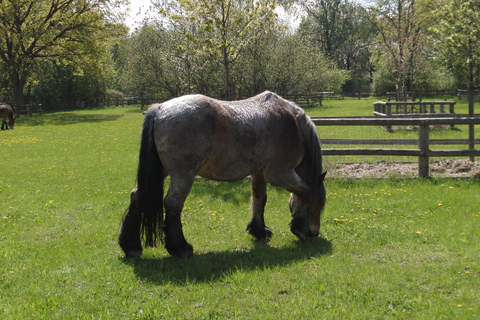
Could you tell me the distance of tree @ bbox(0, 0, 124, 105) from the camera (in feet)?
103

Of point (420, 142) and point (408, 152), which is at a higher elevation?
point (420, 142)

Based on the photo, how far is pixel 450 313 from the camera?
11.2ft

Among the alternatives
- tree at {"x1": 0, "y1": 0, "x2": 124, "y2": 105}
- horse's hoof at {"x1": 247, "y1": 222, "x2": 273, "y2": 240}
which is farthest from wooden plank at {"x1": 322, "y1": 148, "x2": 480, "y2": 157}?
tree at {"x1": 0, "y1": 0, "x2": 124, "y2": 105}

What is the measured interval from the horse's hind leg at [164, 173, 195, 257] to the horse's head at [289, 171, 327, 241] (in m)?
1.52

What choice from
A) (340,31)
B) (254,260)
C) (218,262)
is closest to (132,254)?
(218,262)

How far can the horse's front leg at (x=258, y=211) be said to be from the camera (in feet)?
18.8

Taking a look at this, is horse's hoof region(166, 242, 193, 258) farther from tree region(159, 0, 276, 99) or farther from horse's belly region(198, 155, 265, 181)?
tree region(159, 0, 276, 99)

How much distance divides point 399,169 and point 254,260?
6.08 meters

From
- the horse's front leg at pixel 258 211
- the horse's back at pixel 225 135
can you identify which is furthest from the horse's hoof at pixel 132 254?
the horse's front leg at pixel 258 211

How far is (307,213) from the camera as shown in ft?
18.6

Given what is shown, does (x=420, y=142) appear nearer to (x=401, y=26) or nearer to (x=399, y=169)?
(x=399, y=169)

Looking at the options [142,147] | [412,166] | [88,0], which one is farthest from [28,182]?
[88,0]

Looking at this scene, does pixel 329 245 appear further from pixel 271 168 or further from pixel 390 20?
pixel 390 20

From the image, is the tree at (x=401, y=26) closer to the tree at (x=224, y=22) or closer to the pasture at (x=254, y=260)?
the tree at (x=224, y=22)
